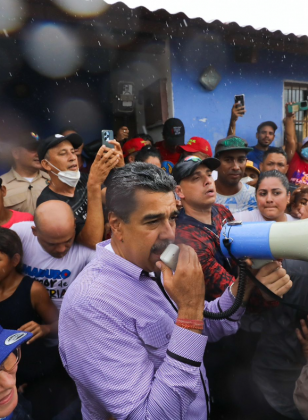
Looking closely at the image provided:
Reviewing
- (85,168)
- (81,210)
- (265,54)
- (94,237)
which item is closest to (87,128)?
(85,168)

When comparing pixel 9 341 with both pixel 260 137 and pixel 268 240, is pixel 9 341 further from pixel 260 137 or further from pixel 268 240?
pixel 260 137

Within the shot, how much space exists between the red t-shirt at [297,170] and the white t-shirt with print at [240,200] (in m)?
1.56

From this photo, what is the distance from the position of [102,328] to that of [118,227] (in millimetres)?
418

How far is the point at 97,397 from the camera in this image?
1235 millimetres

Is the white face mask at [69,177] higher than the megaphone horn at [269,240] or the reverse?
higher

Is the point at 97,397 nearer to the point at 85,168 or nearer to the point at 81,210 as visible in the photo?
the point at 81,210

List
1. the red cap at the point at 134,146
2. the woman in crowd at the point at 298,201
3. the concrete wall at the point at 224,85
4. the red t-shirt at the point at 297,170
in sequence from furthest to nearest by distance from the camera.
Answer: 1. the concrete wall at the point at 224,85
2. the red t-shirt at the point at 297,170
3. the red cap at the point at 134,146
4. the woman in crowd at the point at 298,201

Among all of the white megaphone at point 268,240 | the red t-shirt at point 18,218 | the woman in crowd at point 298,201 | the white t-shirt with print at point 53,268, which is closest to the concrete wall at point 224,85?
the woman in crowd at point 298,201

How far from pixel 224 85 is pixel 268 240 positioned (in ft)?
17.5

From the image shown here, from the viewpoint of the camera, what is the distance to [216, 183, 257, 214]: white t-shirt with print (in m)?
3.49

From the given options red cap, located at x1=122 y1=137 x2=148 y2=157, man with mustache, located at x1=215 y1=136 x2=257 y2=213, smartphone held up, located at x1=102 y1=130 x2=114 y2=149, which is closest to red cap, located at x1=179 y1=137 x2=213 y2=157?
man with mustache, located at x1=215 y1=136 x2=257 y2=213

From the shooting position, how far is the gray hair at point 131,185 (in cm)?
141

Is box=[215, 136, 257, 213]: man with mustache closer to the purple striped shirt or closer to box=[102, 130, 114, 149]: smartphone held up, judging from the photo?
box=[102, 130, 114, 149]: smartphone held up

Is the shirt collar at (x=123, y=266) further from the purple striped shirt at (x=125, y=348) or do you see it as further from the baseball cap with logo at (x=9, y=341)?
the baseball cap with logo at (x=9, y=341)
